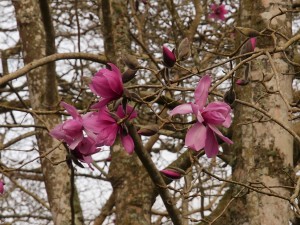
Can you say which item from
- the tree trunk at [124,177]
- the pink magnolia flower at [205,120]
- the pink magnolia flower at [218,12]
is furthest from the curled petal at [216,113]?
the pink magnolia flower at [218,12]

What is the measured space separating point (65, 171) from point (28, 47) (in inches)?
31.1

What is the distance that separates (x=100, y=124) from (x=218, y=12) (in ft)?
11.8

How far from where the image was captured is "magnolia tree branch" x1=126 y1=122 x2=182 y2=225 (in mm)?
1635

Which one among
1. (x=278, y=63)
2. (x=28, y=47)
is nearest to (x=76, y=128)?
(x=278, y=63)

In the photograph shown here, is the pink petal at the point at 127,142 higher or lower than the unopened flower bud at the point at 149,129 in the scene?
lower

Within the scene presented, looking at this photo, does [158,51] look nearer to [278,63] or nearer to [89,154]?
[278,63]

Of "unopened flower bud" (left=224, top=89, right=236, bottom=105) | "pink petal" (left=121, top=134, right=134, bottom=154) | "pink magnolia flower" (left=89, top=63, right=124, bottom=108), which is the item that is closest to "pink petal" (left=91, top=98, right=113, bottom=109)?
"pink magnolia flower" (left=89, top=63, right=124, bottom=108)

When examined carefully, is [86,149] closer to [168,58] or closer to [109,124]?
[109,124]

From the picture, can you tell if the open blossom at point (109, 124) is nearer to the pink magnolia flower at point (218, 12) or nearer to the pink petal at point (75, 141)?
the pink petal at point (75, 141)

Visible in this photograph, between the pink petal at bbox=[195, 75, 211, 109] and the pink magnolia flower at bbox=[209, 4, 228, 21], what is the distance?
3.51 metres

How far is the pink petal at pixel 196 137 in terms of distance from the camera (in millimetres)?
1380

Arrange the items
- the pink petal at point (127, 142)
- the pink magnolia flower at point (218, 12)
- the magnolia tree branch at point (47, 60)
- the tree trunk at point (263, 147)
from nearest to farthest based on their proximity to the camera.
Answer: the pink petal at point (127, 142)
the magnolia tree branch at point (47, 60)
the tree trunk at point (263, 147)
the pink magnolia flower at point (218, 12)

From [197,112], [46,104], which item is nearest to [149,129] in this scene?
[197,112]

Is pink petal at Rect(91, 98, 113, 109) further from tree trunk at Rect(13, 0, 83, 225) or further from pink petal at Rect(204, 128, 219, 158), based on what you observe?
tree trunk at Rect(13, 0, 83, 225)
